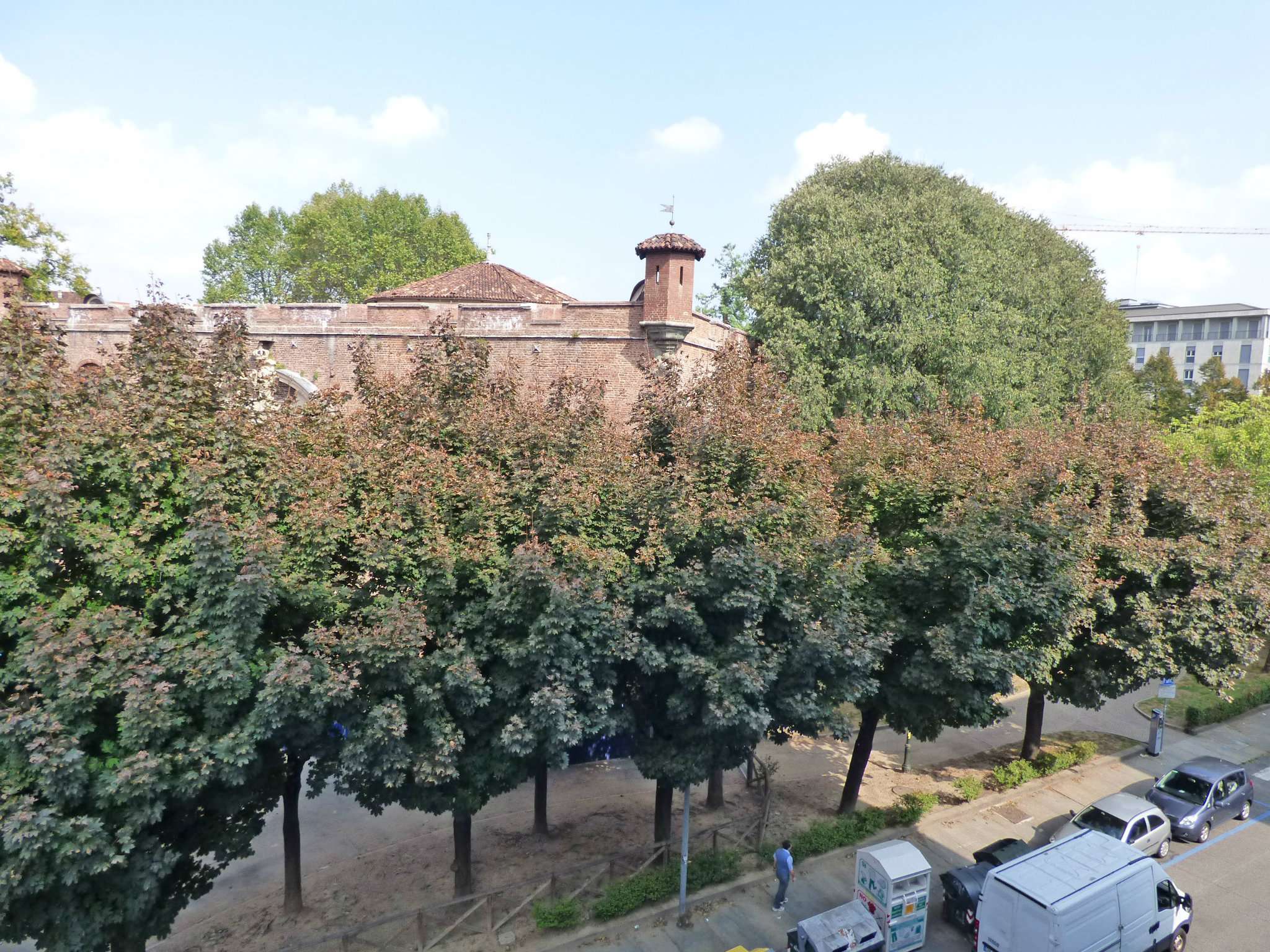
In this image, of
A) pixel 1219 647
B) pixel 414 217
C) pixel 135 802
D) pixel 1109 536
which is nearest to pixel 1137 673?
pixel 1219 647

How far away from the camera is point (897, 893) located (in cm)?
1238

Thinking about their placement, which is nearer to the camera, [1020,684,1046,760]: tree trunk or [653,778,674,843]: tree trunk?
[653,778,674,843]: tree trunk

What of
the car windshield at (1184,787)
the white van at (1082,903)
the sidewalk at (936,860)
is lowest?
the sidewalk at (936,860)

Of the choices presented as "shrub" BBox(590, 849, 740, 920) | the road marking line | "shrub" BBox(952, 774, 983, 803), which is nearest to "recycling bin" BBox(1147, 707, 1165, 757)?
the road marking line

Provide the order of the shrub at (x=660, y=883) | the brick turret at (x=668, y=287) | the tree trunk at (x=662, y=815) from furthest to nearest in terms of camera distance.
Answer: the brick turret at (x=668, y=287) → the tree trunk at (x=662, y=815) → the shrub at (x=660, y=883)

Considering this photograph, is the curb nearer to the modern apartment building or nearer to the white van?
the white van

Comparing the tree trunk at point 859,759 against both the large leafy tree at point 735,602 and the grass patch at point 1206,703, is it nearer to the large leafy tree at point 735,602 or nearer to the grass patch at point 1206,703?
the large leafy tree at point 735,602

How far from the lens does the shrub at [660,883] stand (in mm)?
13102

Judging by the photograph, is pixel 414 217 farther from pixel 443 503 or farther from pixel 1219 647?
pixel 1219 647

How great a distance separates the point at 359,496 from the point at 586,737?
16.0ft

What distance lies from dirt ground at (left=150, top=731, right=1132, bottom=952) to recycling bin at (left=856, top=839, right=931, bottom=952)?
10.9 feet

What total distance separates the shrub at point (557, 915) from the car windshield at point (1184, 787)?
14010 mm

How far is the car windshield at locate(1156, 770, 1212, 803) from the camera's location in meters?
16.7

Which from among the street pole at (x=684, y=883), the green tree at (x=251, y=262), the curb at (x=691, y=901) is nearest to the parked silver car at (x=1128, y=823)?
the curb at (x=691, y=901)
